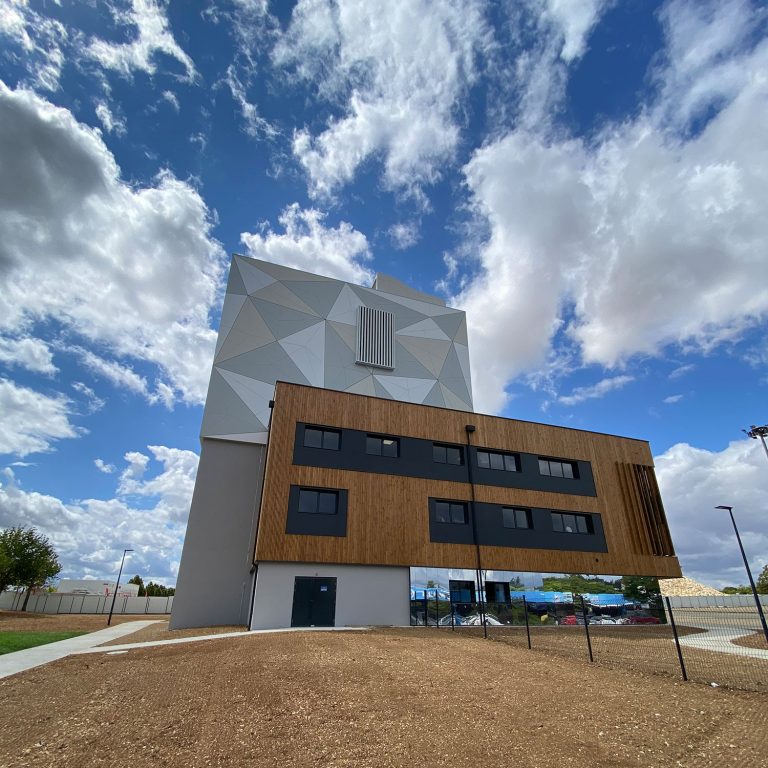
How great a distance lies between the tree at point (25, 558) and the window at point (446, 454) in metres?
40.9

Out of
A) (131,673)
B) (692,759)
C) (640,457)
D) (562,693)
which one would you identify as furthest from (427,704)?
(640,457)

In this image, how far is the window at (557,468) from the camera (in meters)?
28.2

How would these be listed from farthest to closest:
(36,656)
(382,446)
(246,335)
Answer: (246,335) < (382,446) < (36,656)

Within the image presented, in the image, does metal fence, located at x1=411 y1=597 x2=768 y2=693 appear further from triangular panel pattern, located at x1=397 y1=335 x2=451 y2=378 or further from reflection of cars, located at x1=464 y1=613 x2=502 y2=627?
triangular panel pattern, located at x1=397 y1=335 x2=451 y2=378

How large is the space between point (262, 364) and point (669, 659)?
26591 mm

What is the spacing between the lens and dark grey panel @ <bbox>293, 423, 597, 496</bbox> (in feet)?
76.5

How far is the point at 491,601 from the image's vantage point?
23.0m

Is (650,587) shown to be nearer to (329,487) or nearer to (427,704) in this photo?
(329,487)

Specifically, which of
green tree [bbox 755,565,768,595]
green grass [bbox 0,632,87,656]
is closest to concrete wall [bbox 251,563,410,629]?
green grass [bbox 0,632,87,656]

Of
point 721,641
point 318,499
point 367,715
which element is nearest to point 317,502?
point 318,499

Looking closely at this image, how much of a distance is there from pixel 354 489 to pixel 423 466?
4179 mm

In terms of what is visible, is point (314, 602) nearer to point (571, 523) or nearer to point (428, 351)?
point (571, 523)

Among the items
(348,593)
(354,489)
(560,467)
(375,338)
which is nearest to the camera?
(348,593)

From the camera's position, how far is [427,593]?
22453 millimetres
